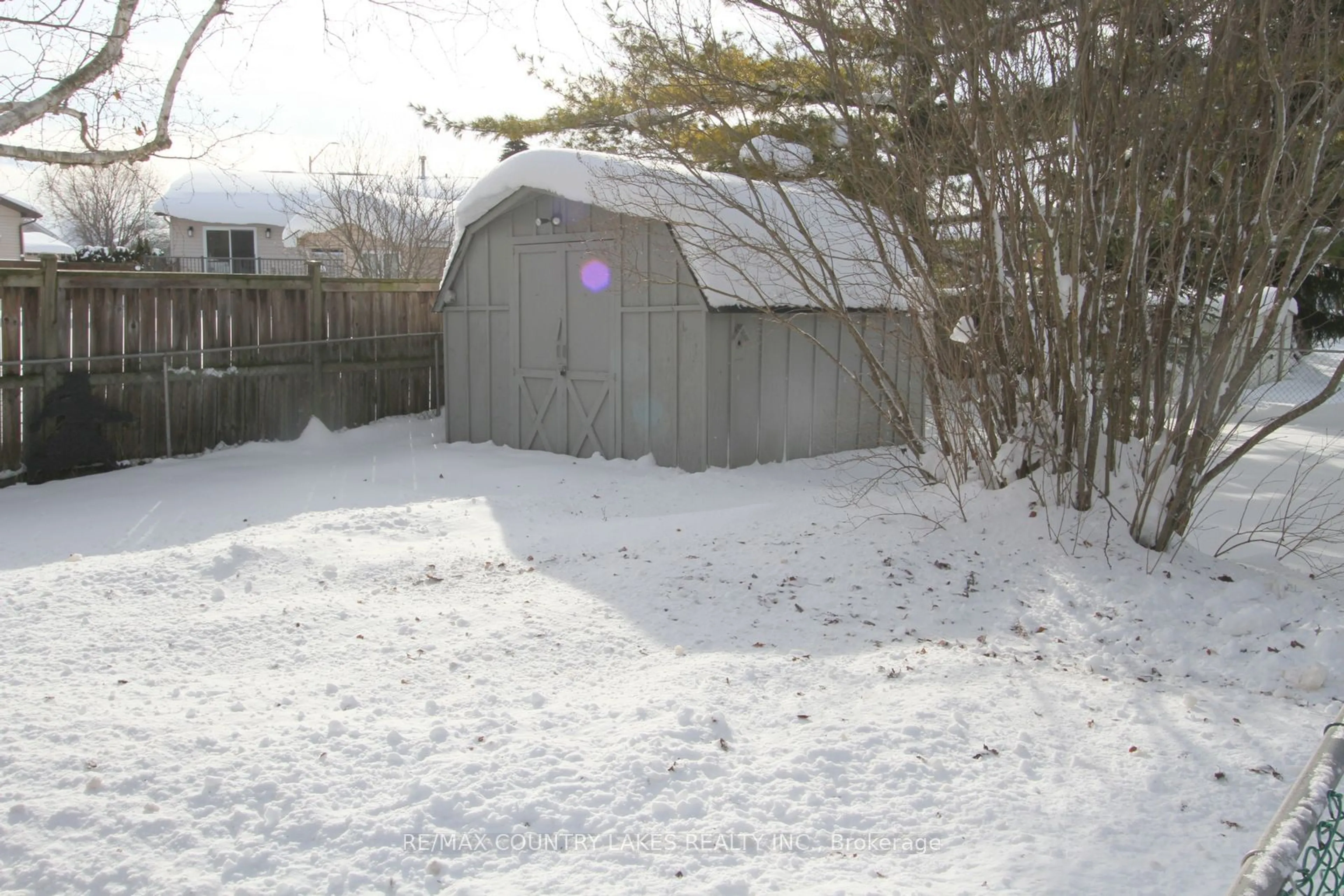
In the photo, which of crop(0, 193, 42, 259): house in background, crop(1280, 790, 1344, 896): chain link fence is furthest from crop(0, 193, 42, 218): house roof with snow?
crop(1280, 790, 1344, 896): chain link fence

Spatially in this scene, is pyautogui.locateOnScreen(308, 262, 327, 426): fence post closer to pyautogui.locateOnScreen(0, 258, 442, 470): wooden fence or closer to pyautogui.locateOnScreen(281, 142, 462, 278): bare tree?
pyautogui.locateOnScreen(0, 258, 442, 470): wooden fence

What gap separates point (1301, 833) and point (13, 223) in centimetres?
3690

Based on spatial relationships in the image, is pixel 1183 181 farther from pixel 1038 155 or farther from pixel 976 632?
pixel 976 632

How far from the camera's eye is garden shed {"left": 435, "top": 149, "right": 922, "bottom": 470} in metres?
9.81

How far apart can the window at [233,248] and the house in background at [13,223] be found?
18.3ft

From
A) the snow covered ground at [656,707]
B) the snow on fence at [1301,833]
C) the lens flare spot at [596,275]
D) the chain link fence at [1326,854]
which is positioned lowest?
the snow covered ground at [656,707]

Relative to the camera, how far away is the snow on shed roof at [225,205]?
96.9 feet

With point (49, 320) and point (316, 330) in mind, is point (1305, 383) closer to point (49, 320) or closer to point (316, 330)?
point (316, 330)

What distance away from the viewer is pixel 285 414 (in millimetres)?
11805

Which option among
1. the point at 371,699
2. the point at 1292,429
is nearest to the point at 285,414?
the point at 371,699

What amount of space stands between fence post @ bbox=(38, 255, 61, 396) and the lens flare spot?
4931 mm

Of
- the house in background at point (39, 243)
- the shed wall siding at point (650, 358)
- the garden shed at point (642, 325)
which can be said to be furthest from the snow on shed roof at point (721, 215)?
the house in background at point (39, 243)

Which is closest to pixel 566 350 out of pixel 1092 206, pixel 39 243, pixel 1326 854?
pixel 1092 206

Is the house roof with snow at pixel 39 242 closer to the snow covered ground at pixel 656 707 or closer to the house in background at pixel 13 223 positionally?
the house in background at pixel 13 223
